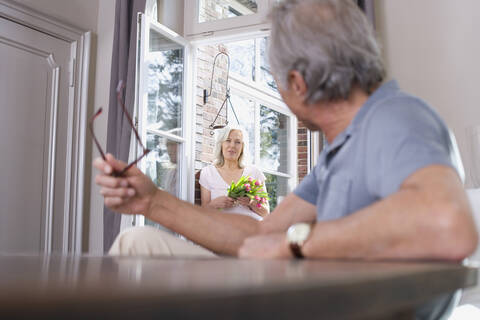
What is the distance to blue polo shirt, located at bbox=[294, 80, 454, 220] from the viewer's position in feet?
2.99

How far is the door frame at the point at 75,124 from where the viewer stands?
422 cm

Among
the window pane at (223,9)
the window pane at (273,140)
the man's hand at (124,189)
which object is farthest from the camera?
the window pane at (273,140)

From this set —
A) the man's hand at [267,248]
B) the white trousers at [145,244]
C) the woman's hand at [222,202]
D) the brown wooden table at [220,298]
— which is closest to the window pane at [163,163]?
the woman's hand at [222,202]

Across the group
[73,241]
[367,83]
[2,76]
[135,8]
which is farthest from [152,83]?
[367,83]

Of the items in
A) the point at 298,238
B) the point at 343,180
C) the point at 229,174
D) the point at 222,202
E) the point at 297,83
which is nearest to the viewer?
the point at 298,238

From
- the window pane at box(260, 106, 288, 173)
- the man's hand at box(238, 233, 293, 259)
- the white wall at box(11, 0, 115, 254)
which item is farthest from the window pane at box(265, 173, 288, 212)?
the man's hand at box(238, 233, 293, 259)

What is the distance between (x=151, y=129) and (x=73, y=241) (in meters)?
1.07

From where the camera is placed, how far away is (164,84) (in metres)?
4.59

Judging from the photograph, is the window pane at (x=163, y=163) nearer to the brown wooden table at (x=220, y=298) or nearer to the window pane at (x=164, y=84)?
the window pane at (x=164, y=84)

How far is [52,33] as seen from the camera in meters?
4.23

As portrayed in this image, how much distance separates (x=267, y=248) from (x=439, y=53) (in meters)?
3.46

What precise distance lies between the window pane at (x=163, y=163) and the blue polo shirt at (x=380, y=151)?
10.6ft

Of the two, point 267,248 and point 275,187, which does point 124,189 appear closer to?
point 267,248

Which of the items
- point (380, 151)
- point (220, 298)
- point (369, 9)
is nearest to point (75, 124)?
point (369, 9)
